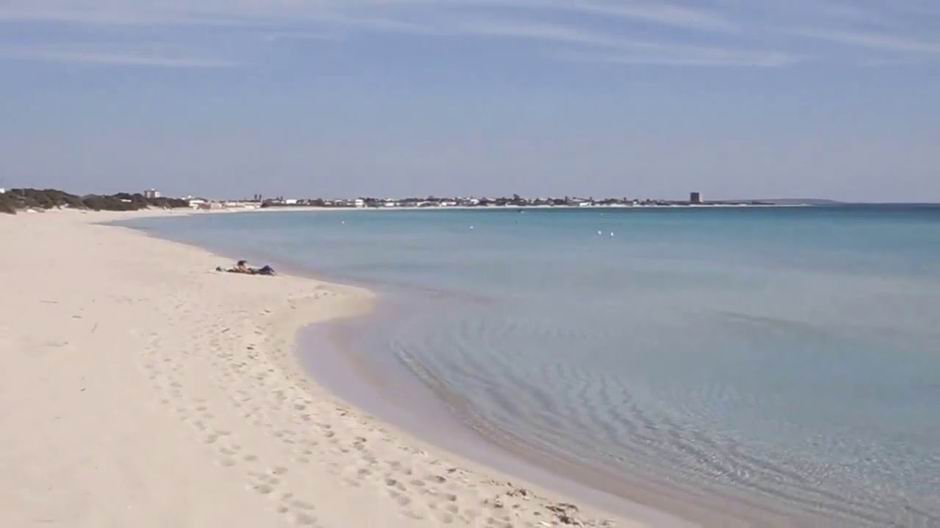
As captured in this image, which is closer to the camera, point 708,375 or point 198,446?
point 198,446

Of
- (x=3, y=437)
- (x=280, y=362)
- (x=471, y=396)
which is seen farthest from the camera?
(x=280, y=362)

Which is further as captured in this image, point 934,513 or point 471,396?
point 471,396

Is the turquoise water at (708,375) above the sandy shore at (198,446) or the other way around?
the other way around

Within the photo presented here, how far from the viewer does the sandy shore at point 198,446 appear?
5199mm

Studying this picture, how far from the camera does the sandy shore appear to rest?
17.1ft

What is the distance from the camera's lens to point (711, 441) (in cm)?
813

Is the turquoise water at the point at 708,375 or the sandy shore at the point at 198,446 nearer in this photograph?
the sandy shore at the point at 198,446

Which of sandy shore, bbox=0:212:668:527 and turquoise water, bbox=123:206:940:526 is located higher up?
sandy shore, bbox=0:212:668:527

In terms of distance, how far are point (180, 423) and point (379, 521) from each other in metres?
2.35

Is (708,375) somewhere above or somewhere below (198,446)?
below

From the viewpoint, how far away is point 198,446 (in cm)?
634

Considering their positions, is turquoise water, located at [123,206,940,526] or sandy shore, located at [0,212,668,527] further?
turquoise water, located at [123,206,940,526]

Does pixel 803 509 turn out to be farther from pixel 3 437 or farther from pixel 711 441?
pixel 3 437

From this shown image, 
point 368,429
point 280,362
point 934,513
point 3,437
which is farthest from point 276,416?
point 934,513
